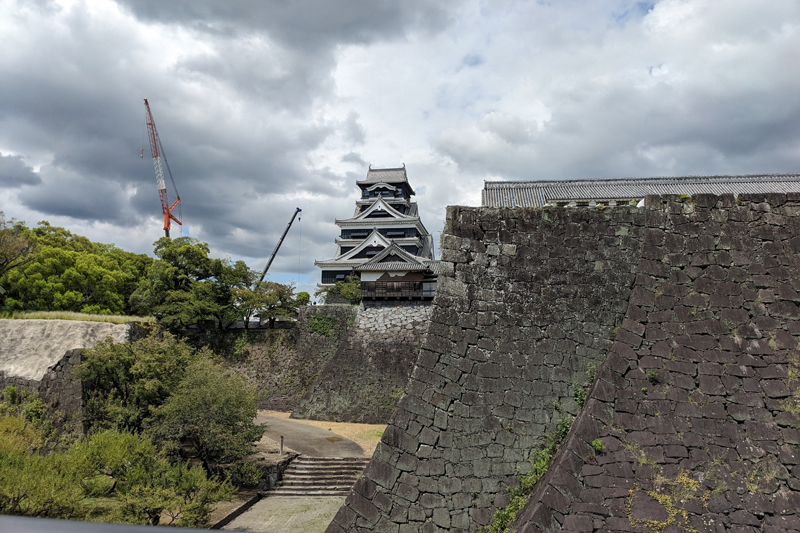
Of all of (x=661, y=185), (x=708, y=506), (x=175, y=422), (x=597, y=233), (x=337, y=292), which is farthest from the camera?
(x=337, y=292)

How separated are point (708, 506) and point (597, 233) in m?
3.15

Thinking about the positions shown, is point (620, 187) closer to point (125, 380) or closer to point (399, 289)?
point (399, 289)

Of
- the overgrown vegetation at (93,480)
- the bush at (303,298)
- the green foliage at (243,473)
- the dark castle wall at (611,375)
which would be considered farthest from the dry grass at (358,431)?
the dark castle wall at (611,375)

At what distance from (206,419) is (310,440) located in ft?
16.1

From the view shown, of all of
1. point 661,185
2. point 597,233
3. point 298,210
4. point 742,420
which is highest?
point 298,210

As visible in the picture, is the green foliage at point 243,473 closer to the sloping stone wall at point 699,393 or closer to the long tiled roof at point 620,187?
the sloping stone wall at point 699,393

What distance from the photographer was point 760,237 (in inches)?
207

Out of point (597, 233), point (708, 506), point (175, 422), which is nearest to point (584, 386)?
point (708, 506)

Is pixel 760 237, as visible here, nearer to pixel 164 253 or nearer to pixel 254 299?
pixel 254 299

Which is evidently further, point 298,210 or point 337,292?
point 298,210

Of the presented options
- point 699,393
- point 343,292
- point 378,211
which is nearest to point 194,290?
point 343,292

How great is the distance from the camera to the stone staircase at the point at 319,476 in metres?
12.4

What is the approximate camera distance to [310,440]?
50.1 ft

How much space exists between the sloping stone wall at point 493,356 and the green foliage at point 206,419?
7735 mm
